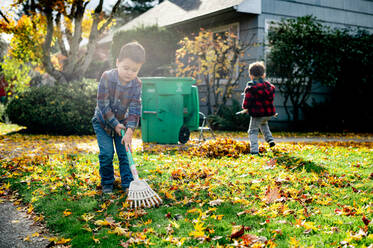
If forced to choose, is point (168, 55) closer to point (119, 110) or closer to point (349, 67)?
point (349, 67)

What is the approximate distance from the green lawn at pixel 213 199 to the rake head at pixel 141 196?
3.9 inches

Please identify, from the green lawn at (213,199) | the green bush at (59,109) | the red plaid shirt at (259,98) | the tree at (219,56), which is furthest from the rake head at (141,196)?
the tree at (219,56)

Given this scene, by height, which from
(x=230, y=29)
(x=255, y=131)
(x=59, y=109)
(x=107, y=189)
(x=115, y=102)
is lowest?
(x=107, y=189)

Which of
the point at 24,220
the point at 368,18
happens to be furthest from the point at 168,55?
the point at 24,220

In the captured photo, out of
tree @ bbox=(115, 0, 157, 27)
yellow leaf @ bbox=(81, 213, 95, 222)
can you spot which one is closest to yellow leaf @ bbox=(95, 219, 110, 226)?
yellow leaf @ bbox=(81, 213, 95, 222)

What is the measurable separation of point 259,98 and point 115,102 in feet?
9.89

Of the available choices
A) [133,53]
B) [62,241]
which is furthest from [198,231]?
[133,53]

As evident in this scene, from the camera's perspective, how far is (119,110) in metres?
4.10

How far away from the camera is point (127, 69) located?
393 cm

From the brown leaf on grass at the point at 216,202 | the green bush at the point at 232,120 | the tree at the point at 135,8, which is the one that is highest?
the tree at the point at 135,8

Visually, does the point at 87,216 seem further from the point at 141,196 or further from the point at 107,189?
the point at 107,189

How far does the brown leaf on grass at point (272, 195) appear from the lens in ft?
12.0

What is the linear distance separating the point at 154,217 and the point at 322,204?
4.98ft

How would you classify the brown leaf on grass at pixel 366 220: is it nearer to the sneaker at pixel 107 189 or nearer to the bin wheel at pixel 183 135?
the sneaker at pixel 107 189
